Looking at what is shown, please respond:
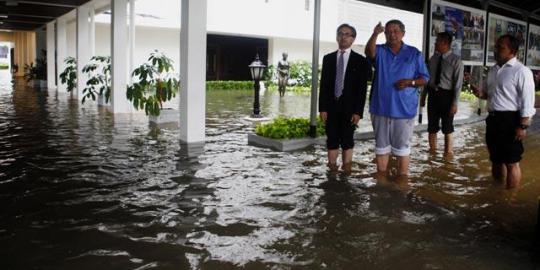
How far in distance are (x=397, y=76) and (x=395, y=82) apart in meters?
0.07

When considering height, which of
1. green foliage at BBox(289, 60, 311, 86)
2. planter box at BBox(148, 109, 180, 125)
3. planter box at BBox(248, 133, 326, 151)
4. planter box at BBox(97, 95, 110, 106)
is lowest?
planter box at BBox(248, 133, 326, 151)

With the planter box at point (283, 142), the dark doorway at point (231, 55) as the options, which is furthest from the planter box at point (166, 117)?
the dark doorway at point (231, 55)

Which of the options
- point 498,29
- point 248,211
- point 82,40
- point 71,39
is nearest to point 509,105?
point 248,211

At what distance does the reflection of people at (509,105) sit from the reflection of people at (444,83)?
1520 mm

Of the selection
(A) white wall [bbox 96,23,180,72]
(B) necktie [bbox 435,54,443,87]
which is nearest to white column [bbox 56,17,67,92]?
(A) white wall [bbox 96,23,180,72]

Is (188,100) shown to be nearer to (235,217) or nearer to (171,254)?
(235,217)

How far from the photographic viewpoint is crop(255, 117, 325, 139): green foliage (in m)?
7.95

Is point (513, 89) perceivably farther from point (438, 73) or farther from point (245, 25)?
point (245, 25)

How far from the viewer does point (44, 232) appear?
12.6ft

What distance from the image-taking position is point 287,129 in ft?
26.3

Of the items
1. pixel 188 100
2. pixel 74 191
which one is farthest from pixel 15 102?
pixel 74 191

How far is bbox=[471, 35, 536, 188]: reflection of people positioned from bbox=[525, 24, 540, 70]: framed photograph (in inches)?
350

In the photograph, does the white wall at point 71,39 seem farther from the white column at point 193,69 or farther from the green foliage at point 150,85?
the white column at point 193,69

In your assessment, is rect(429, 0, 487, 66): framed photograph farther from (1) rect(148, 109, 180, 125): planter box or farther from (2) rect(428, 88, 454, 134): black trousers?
(1) rect(148, 109, 180, 125): planter box
